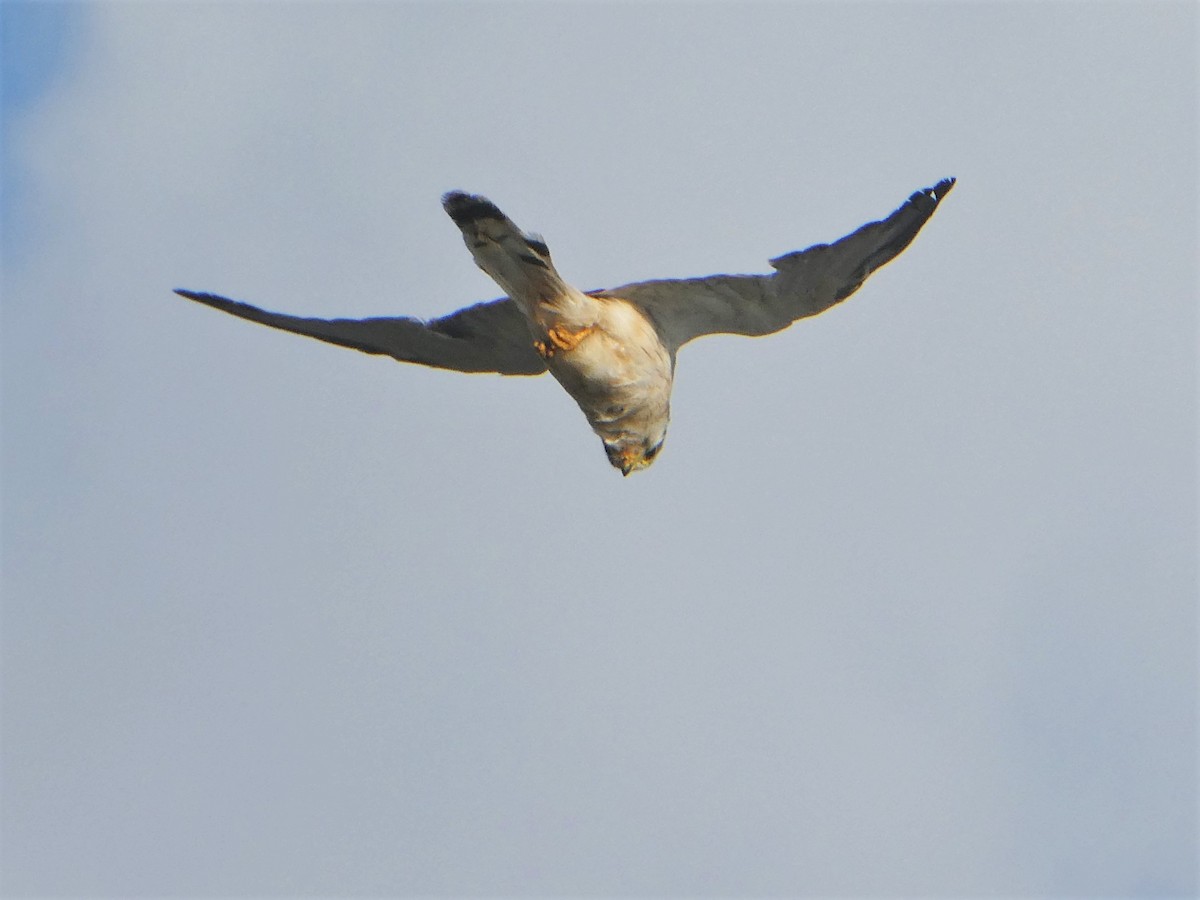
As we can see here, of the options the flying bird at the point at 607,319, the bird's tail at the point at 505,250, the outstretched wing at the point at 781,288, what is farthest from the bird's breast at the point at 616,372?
the bird's tail at the point at 505,250

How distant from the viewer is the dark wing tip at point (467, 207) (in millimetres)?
14820

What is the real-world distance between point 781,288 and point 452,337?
2.94 meters

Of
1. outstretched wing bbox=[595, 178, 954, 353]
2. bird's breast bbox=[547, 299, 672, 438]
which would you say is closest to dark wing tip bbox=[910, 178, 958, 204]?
outstretched wing bbox=[595, 178, 954, 353]

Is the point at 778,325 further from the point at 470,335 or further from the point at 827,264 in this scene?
the point at 470,335

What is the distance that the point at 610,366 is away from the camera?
15906 mm

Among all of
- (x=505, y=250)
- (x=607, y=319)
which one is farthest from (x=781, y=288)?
(x=505, y=250)

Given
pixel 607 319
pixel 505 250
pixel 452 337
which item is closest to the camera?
pixel 505 250

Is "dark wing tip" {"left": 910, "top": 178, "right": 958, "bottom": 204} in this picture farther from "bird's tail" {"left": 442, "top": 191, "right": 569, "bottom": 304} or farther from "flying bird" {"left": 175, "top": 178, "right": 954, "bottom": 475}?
"bird's tail" {"left": 442, "top": 191, "right": 569, "bottom": 304}

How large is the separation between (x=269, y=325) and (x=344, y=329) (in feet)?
2.34

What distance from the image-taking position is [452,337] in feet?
56.2

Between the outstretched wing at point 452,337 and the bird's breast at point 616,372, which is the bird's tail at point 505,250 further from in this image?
the outstretched wing at point 452,337

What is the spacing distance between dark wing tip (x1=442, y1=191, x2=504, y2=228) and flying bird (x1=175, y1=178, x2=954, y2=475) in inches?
0.4

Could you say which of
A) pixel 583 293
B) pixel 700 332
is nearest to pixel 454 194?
pixel 583 293

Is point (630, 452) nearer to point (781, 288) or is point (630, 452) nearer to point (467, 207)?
point (781, 288)
